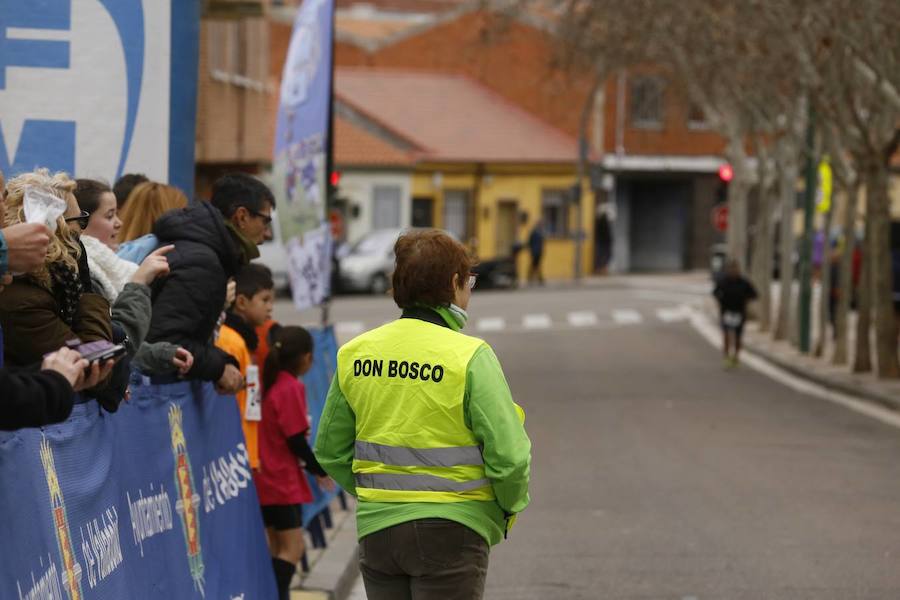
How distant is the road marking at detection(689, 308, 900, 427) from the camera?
18.6m

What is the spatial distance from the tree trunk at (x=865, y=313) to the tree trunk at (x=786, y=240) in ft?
14.4

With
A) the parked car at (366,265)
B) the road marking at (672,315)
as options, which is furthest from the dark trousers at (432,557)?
the parked car at (366,265)

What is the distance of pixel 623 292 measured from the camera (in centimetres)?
4800

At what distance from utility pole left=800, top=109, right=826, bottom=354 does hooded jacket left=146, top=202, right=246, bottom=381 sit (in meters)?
20.4

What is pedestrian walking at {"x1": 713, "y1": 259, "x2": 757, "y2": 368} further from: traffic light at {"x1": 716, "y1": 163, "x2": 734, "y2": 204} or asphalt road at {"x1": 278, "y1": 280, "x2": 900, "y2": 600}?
traffic light at {"x1": 716, "y1": 163, "x2": 734, "y2": 204}

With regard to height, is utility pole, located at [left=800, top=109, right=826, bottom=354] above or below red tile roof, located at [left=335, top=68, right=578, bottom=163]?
below

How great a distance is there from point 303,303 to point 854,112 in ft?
34.9

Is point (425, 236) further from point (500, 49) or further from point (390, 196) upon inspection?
point (500, 49)

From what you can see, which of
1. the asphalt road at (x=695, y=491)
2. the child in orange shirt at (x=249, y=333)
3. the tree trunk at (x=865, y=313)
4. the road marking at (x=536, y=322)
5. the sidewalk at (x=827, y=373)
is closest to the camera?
the child in orange shirt at (x=249, y=333)

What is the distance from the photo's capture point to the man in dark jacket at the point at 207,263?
6.45 metres

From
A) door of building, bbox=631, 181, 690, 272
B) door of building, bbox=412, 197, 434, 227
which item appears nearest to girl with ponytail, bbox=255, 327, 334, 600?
door of building, bbox=412, 197, 434, 227

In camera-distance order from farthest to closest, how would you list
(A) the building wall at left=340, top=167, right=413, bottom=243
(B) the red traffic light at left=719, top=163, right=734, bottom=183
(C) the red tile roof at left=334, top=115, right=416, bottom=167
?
(C) the red tile roof at left=334, top=115, right=416, bottom=167 < (A) the building wall at left=340, top=167, right=413, bottom=243 < (B) the red traffic light at left=719, top=163, right=734, bottom=183

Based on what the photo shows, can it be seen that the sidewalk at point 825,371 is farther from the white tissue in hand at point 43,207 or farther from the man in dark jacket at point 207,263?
the white tissue in hand at point 43,207

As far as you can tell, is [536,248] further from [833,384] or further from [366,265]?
[833,384]
